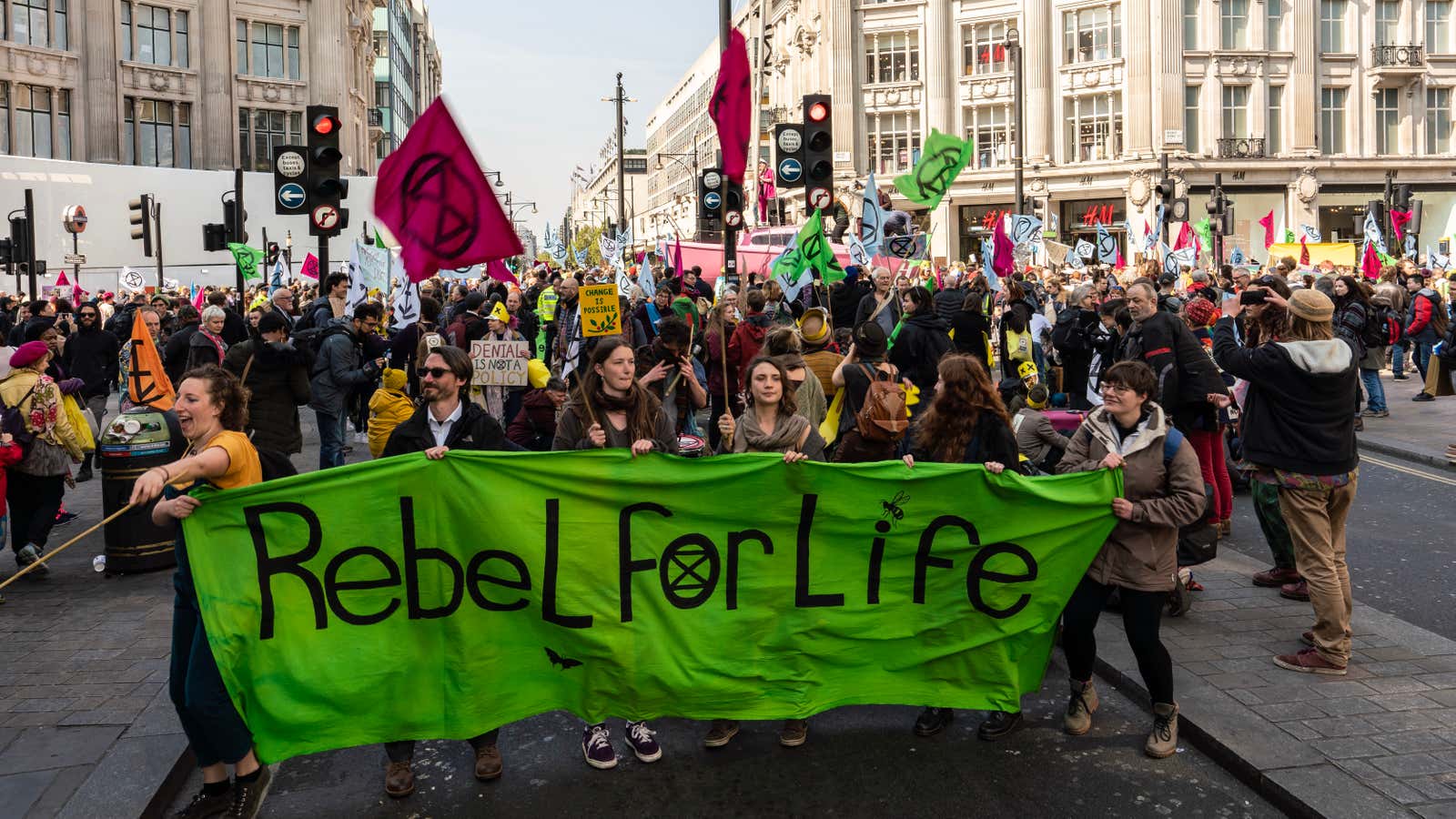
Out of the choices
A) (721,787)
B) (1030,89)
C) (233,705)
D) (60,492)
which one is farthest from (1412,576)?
(1030,89)

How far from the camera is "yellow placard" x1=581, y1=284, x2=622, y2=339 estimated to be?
839 centimetres

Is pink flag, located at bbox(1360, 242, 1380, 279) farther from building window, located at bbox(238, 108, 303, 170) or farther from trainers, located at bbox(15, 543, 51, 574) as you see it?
building window, located at bbox(238, 108, 303, 170)

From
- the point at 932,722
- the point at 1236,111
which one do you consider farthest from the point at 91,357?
the point at 1236,111

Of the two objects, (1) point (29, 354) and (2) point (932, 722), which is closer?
(2) point (932, 722)

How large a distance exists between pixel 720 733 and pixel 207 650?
2.13m

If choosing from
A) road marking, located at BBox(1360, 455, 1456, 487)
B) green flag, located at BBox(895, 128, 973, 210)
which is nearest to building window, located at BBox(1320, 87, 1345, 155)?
green flag, located at BBox(895, 128, 973, 210)

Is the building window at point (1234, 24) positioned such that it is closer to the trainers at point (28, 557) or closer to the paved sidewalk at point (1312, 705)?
the paved sidewalk at point (1312, 705)

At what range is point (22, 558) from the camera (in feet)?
29.8

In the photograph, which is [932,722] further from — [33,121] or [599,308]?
[33,121]

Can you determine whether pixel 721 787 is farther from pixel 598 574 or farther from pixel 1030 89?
pixel 1030 89

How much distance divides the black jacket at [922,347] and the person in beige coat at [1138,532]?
4620 millimetres

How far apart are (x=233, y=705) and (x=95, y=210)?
1489 inches

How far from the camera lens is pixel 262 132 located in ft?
173

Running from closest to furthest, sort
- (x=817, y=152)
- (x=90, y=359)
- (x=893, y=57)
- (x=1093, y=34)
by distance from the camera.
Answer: (x=90, y=359)
(x=817, y=152)
(x=1093, y=34)
(x=893, y=57)
